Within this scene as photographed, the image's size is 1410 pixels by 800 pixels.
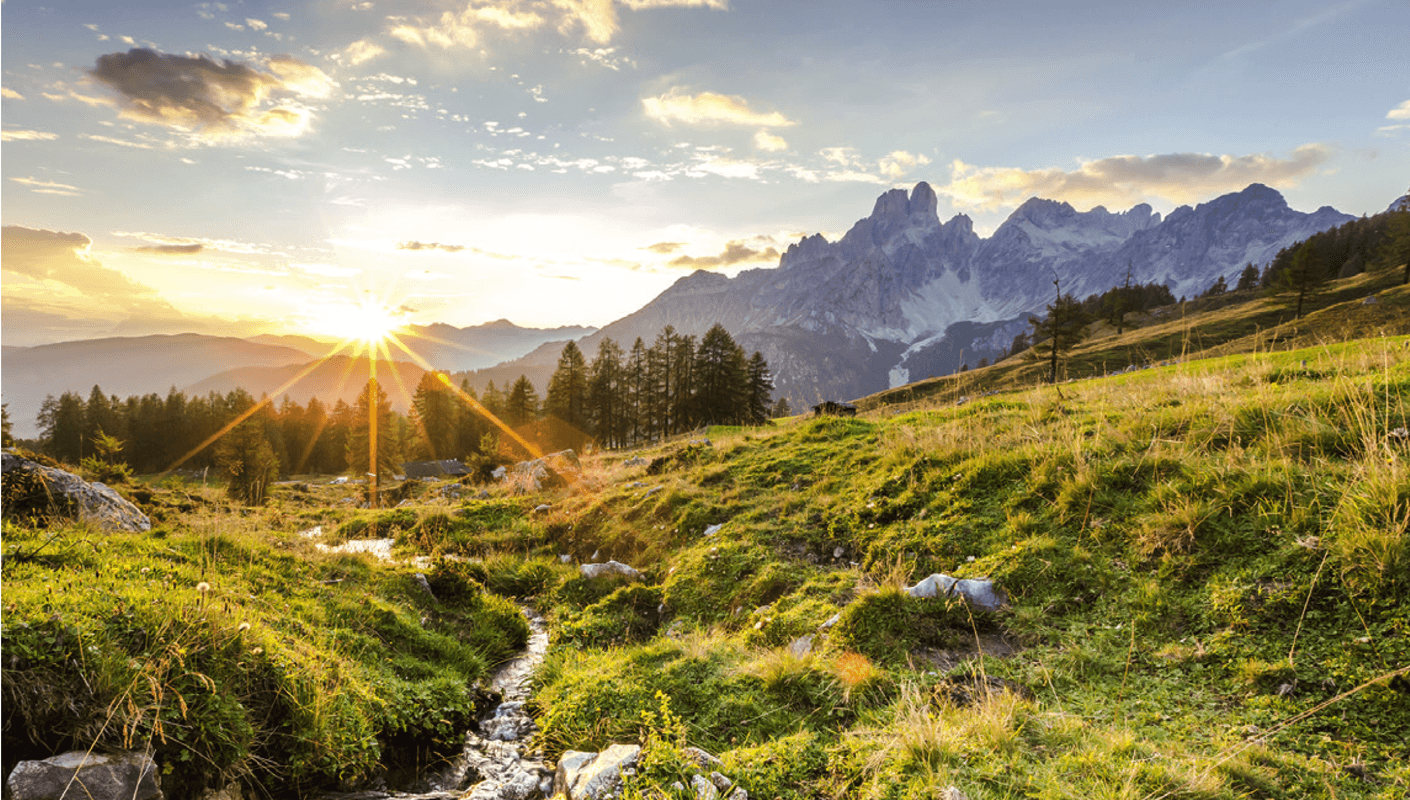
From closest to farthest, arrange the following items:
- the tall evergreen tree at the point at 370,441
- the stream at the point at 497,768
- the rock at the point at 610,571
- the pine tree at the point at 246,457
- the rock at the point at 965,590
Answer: the stream at the point at 497,768
the rock at the point at 965,590
the rock at the point at 610,571
the pine tree at the point at 246,457
the tall evergreen tree at the point at 370,441

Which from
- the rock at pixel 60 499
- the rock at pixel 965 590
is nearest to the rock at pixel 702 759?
the rock at pixel 965 590

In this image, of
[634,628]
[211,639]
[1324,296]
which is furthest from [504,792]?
[1324,296]

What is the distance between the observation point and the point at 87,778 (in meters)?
3.91

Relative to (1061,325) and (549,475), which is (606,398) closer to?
(549,475)

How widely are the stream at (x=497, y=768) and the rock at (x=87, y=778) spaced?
155cm

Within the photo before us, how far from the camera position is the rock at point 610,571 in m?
11.0

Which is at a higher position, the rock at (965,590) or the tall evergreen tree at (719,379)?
the tall evergreen tree at (719,379)

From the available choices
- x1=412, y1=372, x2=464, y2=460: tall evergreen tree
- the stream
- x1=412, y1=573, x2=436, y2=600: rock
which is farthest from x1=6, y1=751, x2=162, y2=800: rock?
x1=412, y1=372, x2=464, y2=460: tall evergreen tree

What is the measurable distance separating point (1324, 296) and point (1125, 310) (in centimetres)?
4206

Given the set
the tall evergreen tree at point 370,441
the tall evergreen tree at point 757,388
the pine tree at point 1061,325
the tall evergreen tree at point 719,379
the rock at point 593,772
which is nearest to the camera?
the rock at point 593,772

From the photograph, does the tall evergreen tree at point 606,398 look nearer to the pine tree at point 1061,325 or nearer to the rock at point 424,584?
the pine tree at point 1061,325

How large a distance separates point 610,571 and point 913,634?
21.6 feet

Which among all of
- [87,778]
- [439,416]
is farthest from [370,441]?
[87,778]

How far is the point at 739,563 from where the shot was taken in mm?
9555
